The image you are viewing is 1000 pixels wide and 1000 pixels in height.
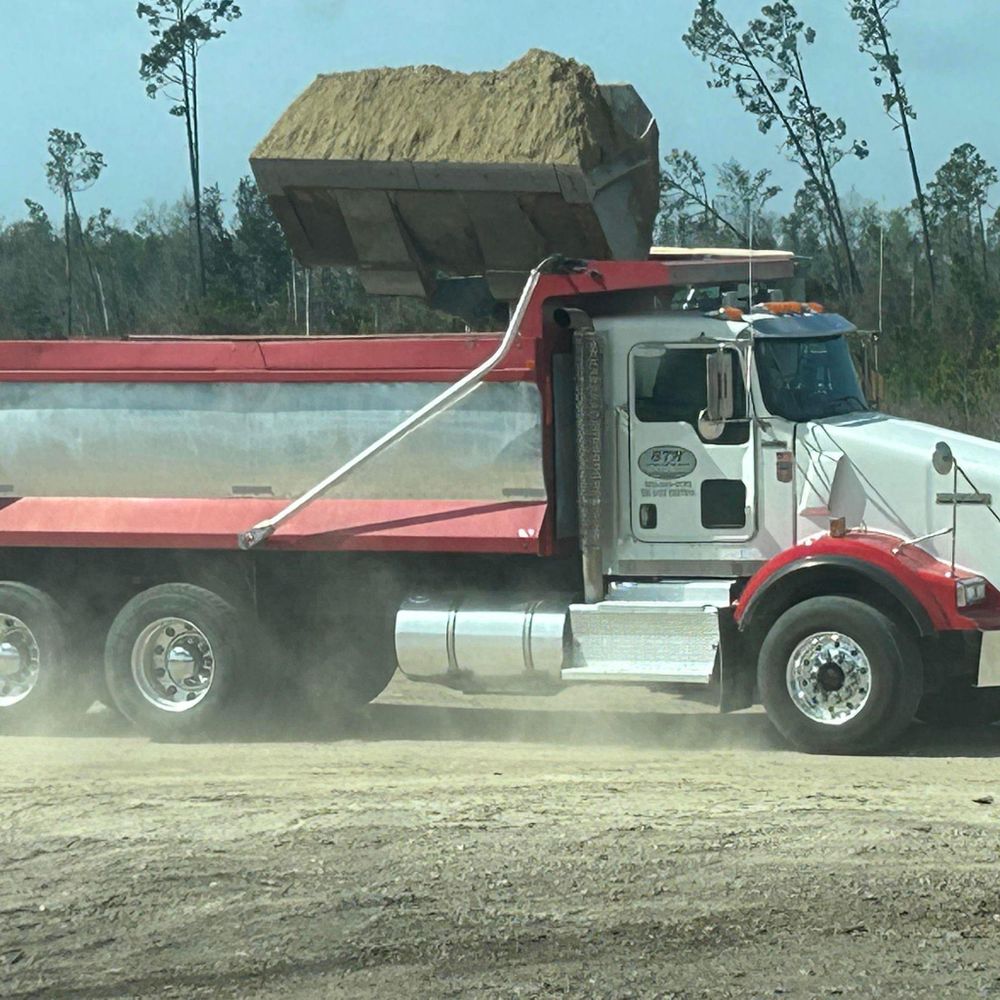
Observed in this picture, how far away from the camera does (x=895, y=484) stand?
10.4m

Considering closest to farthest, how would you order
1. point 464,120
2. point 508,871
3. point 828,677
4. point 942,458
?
1. point 508,871
2. point 942,458
3. point 828,677
4. point 464,120

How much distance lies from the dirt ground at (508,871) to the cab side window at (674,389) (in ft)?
6.40

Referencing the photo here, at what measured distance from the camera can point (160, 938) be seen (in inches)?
266

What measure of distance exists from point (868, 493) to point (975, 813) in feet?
8.34

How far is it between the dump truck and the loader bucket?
40 millimetres

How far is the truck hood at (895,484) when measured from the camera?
10.2m

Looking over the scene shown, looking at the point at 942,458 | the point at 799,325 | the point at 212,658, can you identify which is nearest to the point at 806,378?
the point at 799,325

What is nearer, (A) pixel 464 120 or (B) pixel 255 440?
(B) pixel 255 440

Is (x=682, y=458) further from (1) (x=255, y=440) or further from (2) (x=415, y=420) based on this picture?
(1) (x=255, y=440)

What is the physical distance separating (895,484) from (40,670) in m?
5.61

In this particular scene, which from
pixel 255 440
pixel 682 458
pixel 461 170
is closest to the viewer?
pixel 682 458

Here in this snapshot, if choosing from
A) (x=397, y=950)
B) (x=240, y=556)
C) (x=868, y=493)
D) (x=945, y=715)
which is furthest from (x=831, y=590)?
(x=397, y=950)

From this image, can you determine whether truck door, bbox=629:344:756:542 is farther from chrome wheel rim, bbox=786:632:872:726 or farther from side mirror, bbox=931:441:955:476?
side mirror, bbox=931:441:955:476

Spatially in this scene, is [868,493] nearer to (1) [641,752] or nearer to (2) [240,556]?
(1) [641,752]
